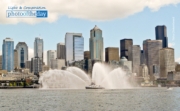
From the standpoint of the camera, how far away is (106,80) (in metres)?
192

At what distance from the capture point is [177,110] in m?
63.8

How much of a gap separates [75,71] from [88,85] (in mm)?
22677

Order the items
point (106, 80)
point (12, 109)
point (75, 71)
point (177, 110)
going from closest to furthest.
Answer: point (177, 110), point (12, 109), point (75, 71), point (106, 80)

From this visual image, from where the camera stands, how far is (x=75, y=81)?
19400 cm

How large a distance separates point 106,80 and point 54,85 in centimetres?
2971

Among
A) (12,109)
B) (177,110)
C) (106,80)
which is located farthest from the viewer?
(106,80)

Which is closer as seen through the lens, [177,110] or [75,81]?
[177,110]

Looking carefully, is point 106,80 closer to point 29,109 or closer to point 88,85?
point 88,85

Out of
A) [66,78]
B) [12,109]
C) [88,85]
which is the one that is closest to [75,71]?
[66,78]

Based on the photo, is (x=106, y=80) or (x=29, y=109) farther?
(x=106, y=80)

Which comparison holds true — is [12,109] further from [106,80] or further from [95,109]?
[106,80]

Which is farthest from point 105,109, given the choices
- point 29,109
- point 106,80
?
point 106,80

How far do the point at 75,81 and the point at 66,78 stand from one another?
448 inches

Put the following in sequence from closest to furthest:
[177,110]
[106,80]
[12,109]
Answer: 1. [177,110]
2. [12,109]
3. [106,80]
